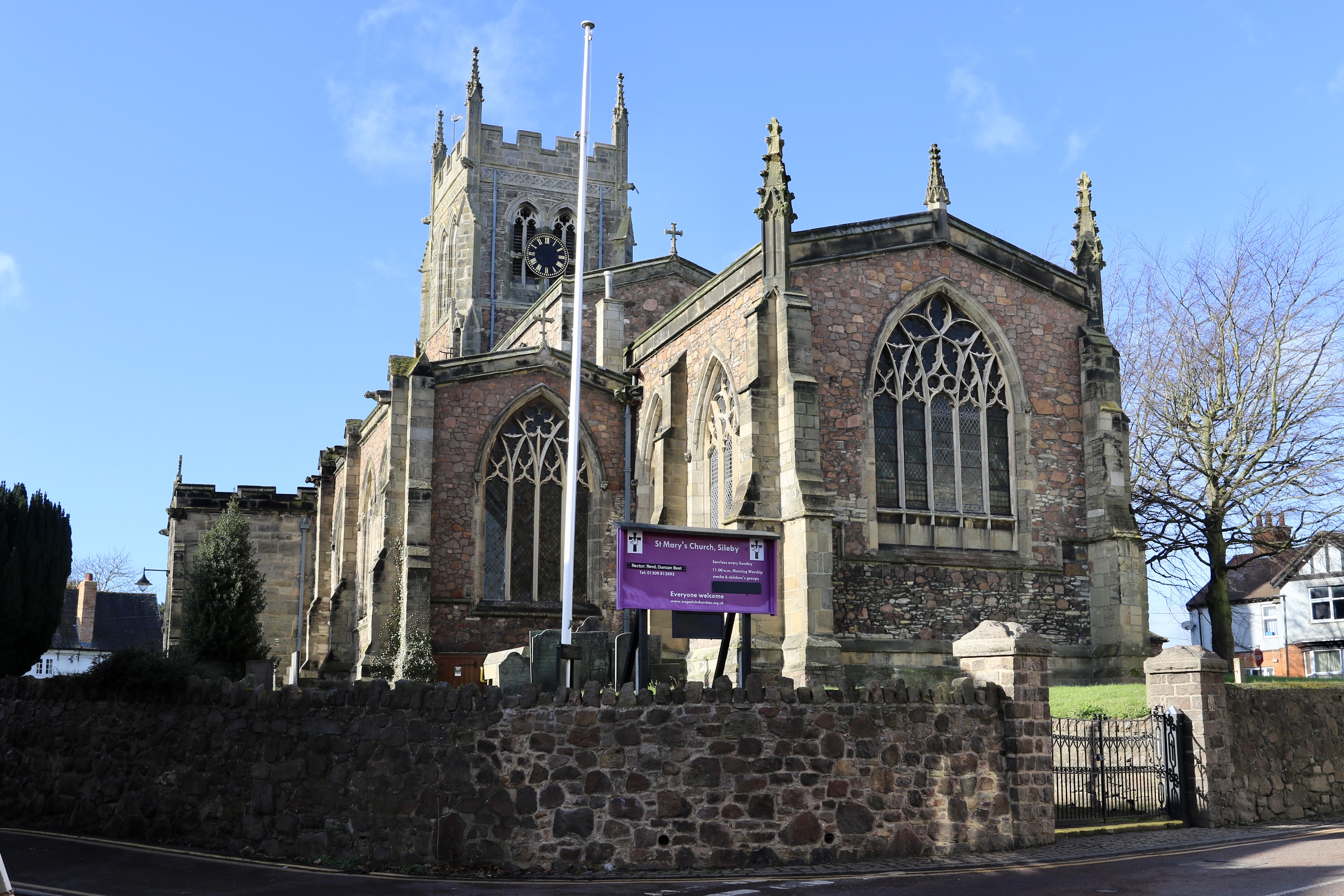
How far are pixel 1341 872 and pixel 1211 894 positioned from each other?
211cm

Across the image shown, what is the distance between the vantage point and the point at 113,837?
592 inches

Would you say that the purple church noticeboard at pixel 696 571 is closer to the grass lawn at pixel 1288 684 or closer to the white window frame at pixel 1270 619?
the grass lawn at pixel 1288 684

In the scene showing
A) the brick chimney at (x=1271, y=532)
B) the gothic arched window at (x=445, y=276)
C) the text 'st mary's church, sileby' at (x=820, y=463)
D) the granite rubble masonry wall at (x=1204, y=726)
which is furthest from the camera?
the gothic arched window at (x=445, y=276)

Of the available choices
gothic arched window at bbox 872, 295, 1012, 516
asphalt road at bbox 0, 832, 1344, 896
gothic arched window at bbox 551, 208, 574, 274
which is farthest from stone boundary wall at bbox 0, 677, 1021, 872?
gothic arched window at bbox 551, 208, 574, 274

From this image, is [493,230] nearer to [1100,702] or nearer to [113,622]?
[113,622]

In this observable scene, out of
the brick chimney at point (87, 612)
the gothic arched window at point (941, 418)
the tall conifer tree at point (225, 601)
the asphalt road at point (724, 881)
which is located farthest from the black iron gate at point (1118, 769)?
the brick chimney at point (87, 612)

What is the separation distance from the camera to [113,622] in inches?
2389

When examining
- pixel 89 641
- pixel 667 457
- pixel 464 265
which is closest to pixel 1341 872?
pixel 667 457

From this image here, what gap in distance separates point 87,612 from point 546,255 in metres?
27.8

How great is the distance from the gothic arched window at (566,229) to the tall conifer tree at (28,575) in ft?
101

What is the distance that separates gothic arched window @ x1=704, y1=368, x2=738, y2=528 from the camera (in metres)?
24.7

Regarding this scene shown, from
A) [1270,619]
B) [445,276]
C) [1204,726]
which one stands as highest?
[445,276]

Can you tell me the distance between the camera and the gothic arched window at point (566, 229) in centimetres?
5409

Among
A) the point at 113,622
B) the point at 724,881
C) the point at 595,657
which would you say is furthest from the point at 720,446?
the point at 113,622
